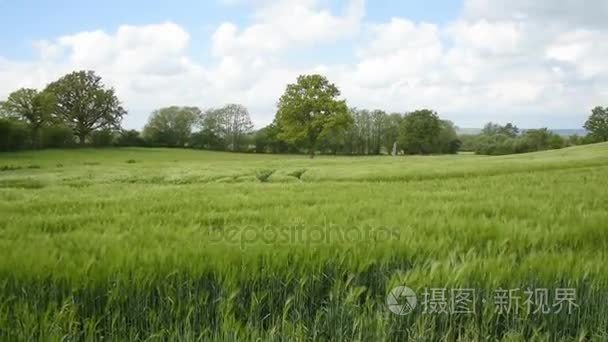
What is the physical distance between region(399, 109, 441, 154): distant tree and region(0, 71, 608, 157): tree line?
0.20 metres

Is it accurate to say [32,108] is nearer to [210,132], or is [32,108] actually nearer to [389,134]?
[210,132]

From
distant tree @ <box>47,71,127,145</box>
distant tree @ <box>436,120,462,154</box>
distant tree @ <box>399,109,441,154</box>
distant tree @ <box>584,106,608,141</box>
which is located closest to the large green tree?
distant tree @ <box>47,71,127,145</box>

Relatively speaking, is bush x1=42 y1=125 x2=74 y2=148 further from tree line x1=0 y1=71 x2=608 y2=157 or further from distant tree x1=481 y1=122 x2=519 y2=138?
distant tree x1=481 y1=122 x2=519 y2=138

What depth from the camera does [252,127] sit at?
74.8m

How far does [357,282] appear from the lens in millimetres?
3271

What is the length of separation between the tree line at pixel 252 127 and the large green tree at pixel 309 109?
0.13m

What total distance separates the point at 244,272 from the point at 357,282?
98 centimetres

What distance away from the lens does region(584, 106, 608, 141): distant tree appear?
73.7m

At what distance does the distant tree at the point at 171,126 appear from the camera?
68312mm

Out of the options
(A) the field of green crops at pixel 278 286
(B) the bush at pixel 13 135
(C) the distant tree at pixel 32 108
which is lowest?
(A) the field of green crops at pixel 278 286

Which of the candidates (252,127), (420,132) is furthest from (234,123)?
(420,132)

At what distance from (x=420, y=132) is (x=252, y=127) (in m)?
34.7

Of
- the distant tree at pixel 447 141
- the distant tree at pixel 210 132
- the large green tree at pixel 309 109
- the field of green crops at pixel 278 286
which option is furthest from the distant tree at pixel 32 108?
the distant tree at pixel 447 141

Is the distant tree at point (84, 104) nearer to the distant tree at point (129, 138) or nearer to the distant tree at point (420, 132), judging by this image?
the distant tree at point (129, 138)
